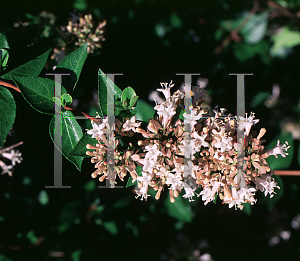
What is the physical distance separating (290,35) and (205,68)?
1.32m

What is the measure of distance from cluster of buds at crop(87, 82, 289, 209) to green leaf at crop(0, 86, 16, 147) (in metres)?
0.59

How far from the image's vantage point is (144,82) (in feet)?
12.4

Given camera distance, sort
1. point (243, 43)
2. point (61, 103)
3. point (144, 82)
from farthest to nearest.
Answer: point (243, 43)
point (144, 82)
point (61, 103)

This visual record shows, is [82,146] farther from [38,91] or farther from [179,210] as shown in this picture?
[179,210]

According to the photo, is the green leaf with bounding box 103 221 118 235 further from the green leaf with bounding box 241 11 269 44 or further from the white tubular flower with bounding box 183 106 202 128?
the green leaf with bounding box 241 11 269 44

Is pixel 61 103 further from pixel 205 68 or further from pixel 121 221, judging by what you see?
pixel 205 68

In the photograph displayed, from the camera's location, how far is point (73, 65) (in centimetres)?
171

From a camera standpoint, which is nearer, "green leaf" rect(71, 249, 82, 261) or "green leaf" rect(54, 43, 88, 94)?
"green leaf" rect(54, 43, 88, 94)

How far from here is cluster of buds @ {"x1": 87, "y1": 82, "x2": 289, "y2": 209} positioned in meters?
1.58

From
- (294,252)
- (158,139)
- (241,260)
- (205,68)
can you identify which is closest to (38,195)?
→ (158,139)

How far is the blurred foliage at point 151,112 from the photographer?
325cm

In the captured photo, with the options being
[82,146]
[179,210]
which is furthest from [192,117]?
[179,210]

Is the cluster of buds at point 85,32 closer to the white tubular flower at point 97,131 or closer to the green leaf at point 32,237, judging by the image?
the white tubular flower at point 97,131

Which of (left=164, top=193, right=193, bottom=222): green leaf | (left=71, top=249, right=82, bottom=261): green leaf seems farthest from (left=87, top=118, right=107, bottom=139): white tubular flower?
(left=71, top=249, right=82, bottom=261): green leaf
